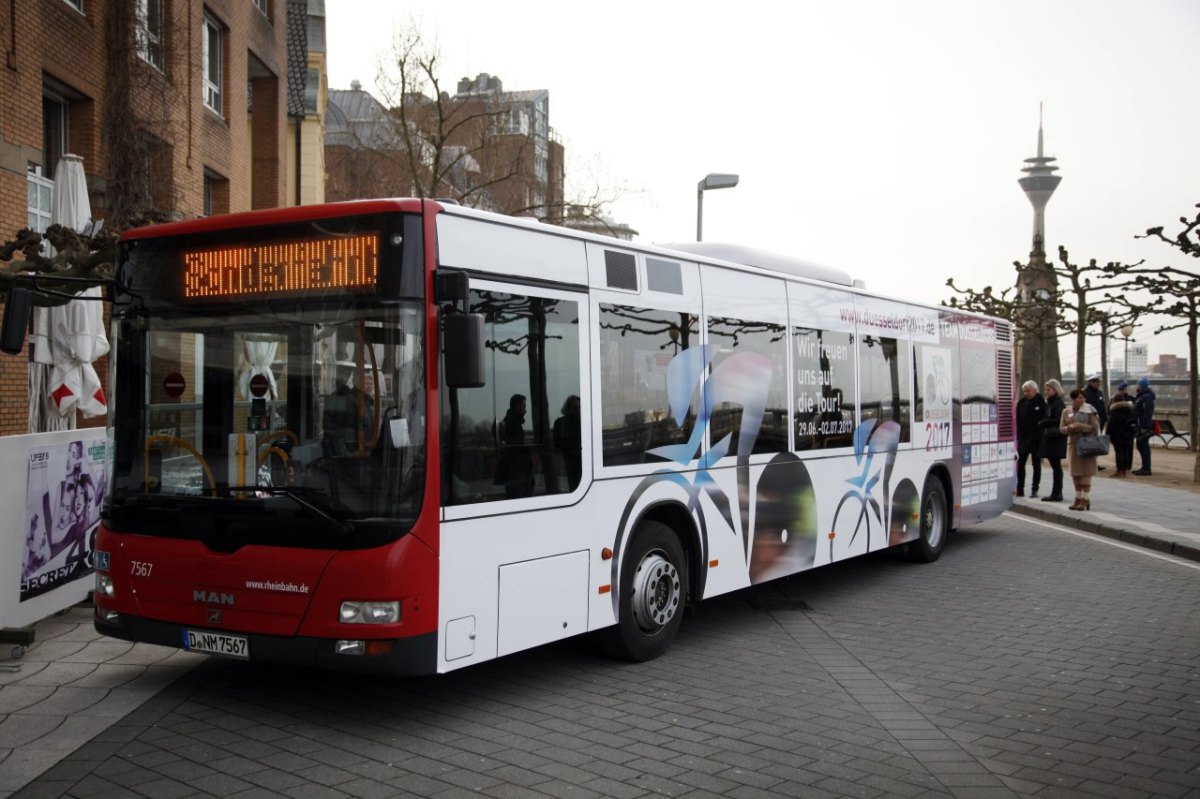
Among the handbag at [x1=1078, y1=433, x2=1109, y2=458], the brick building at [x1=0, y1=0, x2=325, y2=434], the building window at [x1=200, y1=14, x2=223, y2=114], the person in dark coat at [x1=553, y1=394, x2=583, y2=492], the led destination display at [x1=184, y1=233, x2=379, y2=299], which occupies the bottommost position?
the handbag at [x1=1078, y1=433, x2=1109, y2=458]

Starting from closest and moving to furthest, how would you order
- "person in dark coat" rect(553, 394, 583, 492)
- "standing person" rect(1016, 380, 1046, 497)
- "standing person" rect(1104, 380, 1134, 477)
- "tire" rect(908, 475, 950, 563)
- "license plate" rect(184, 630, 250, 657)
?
"license plate" rect(184, 630, 250, 657), "person in dark coat" rect(553, 394, 583, 492), "tire" rect(908, 475, 950, 563), "standing person" rect(1016, 380, 1046, 497), "standing person" rect(1104, 380, 1134, 477)

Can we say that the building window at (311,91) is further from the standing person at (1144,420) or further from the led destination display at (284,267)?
the led destination display at (284,267)

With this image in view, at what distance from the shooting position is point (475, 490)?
631 centimetres

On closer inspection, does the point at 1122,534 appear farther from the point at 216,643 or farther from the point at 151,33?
the point at 151,33

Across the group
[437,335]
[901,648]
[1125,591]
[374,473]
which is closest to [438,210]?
[437,335]

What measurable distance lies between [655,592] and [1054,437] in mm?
13286

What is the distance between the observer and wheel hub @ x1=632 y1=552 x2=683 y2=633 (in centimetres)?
773

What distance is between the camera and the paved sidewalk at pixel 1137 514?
14.2 m

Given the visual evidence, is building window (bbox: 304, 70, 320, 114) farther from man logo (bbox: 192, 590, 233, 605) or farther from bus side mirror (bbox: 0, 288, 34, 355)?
man logo (bbox: 192, 590, 233, 605)

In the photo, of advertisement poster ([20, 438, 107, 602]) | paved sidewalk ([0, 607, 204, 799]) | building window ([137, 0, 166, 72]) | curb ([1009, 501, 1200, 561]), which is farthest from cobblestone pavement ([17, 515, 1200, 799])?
building window ([137, 0, 166, 72])

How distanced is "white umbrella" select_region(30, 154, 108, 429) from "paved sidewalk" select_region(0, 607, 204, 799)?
3259mm

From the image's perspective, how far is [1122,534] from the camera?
15.0 meters

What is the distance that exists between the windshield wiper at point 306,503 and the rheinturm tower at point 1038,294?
32.4 metres

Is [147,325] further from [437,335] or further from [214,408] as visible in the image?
[437,335]
